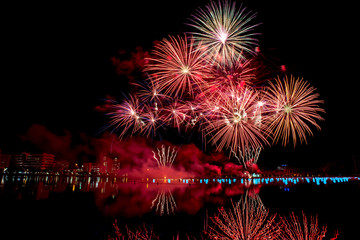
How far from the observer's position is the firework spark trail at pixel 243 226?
7559 mm

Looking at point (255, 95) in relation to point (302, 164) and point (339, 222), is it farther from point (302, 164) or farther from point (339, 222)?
point (302, 164)

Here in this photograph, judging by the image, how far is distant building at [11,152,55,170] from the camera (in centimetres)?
12850

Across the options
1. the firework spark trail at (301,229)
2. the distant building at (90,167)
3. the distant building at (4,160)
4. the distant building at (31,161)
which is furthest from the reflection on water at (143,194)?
the distant building at (31,161)

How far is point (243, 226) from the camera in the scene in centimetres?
884

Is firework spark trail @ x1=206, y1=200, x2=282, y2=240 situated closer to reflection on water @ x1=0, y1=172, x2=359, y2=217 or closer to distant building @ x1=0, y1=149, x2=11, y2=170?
reflection on water @ x1=0, y1=172, x2=359, y2=217

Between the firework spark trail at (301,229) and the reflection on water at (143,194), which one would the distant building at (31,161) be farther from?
the firework spark trail at (301,229)

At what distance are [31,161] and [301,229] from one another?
156045 millimetres

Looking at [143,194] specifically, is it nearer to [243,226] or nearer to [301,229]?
[243,226]

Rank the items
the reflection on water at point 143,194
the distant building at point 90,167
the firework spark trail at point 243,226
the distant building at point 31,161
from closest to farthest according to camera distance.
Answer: the firework spark trail at point 243,226 → the reflection on water at point 143,194 → the distant building at point 31,161 → the distant building at point 90,167

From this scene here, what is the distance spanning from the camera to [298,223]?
32.1ft

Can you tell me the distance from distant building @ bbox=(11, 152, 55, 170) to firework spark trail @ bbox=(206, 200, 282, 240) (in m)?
148

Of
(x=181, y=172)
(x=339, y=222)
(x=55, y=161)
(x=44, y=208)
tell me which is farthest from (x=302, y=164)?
(x=55, y=161)

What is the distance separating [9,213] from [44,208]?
183 centimetres

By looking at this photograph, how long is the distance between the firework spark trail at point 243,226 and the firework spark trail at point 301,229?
376 mm
